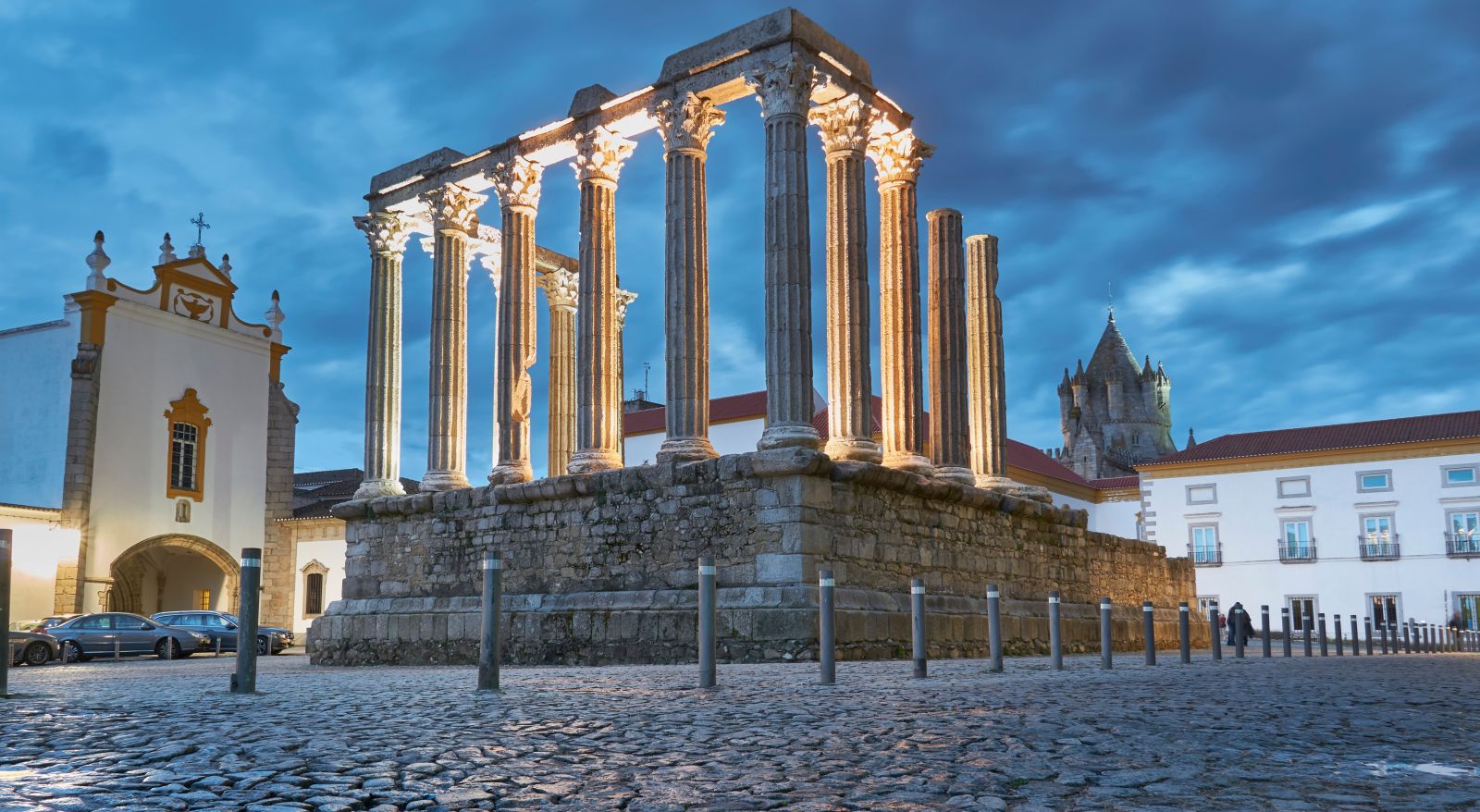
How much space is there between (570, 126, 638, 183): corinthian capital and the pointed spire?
18683 millimetres

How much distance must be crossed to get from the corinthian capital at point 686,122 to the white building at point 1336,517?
3839 centimetres

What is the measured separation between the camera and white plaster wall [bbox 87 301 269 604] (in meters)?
33.1

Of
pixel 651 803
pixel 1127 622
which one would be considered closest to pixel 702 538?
pixel 1127 622

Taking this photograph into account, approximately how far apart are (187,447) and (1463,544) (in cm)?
4434

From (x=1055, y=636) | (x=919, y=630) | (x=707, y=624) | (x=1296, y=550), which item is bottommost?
(x=1055, y=636)

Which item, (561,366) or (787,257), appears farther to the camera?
(561,366)

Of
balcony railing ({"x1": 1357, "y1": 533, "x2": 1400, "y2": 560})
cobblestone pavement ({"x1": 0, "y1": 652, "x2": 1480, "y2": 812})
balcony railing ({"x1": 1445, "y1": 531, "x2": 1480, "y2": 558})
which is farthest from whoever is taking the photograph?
balcony railing ({"x1": 1357, "y1": 533, "x2": 1400, "y2": 560})

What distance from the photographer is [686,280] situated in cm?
1811

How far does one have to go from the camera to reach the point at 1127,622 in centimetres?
2317

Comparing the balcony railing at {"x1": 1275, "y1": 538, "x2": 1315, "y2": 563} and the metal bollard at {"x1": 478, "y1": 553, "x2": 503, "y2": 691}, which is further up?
the balcony railing at {"x1": 1275, "y1": 538, "x2": 1315, "y2": 563}

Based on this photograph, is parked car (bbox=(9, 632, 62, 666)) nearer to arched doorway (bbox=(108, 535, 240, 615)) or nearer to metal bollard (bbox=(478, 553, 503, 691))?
arched doorway (bbox=(108, 535, 240, 615))

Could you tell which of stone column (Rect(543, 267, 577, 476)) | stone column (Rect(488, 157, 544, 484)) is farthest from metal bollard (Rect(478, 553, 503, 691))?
stone column (Rect(543, 267, 577, 476))

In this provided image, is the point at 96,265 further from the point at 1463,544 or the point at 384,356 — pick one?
the point at 1463,544

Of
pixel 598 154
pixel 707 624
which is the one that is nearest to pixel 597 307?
pixel 598 154
